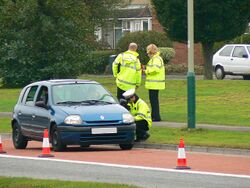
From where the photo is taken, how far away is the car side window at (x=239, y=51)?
151ft

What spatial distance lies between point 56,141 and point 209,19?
23427 mm

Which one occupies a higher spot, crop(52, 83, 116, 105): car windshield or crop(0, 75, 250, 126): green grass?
crop(52, 83, 116, 105): car windshield

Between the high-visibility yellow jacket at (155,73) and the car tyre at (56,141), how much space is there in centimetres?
531

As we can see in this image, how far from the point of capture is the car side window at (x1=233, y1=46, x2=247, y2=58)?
45963mm

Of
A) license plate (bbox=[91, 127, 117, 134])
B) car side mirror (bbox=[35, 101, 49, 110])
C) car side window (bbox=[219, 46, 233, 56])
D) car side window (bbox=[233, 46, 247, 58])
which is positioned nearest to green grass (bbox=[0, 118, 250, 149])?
license plate (bbox=[91, 127, 117, 134])

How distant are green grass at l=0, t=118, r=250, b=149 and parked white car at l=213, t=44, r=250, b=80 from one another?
65.6 feet

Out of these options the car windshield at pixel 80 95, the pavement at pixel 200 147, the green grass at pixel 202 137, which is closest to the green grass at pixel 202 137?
the green grass at pixel 202 137

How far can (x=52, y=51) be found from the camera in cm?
4416

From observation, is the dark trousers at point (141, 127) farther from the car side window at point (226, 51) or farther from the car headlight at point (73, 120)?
the car side window at point (226, 51)

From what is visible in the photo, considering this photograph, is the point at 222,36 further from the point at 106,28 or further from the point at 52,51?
the point at 106,28

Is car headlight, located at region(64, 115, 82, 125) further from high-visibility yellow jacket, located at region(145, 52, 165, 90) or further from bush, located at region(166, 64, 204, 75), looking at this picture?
bush, located at region(166, 64, 204, 75)

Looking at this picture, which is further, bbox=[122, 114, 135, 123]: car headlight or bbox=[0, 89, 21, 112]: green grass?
bbox=[0, 89, 21, 112]: green grass

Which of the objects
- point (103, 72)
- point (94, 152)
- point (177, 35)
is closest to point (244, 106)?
point (94, 152)

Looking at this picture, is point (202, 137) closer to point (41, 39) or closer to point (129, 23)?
point (41, 39)
